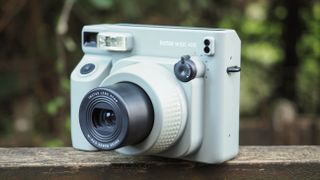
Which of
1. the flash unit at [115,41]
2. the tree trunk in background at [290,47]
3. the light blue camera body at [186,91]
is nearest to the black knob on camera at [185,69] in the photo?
the light blue camera body at [186,91]

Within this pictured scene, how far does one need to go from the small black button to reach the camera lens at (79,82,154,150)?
111 millimetres

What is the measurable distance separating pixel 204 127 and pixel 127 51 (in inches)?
8.2

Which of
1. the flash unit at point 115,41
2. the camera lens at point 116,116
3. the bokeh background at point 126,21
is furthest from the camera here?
the bokeh background at point 126,21

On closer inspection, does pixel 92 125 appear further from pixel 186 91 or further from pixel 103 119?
pixel 186 91

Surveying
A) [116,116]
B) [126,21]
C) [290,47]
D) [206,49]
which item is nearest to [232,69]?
[206,49]

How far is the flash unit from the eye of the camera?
1.29m

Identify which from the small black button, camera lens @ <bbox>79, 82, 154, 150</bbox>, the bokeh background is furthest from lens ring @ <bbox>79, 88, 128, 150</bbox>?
the bokeh background

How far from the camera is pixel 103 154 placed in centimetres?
127

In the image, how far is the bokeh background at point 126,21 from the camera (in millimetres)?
2756

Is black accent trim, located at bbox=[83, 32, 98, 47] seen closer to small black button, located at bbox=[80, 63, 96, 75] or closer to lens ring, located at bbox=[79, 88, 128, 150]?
small black button, located at bbox=[80, 63, 96, 75]

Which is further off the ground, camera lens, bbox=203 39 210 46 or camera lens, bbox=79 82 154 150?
camera lens, bbox=203 39 210 46

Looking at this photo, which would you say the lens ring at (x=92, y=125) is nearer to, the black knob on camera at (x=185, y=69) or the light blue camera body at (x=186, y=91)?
the light blue camera body at (x=186, y=91)

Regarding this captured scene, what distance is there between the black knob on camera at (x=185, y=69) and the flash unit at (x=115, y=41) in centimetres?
12

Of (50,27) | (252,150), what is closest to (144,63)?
(252,150)
